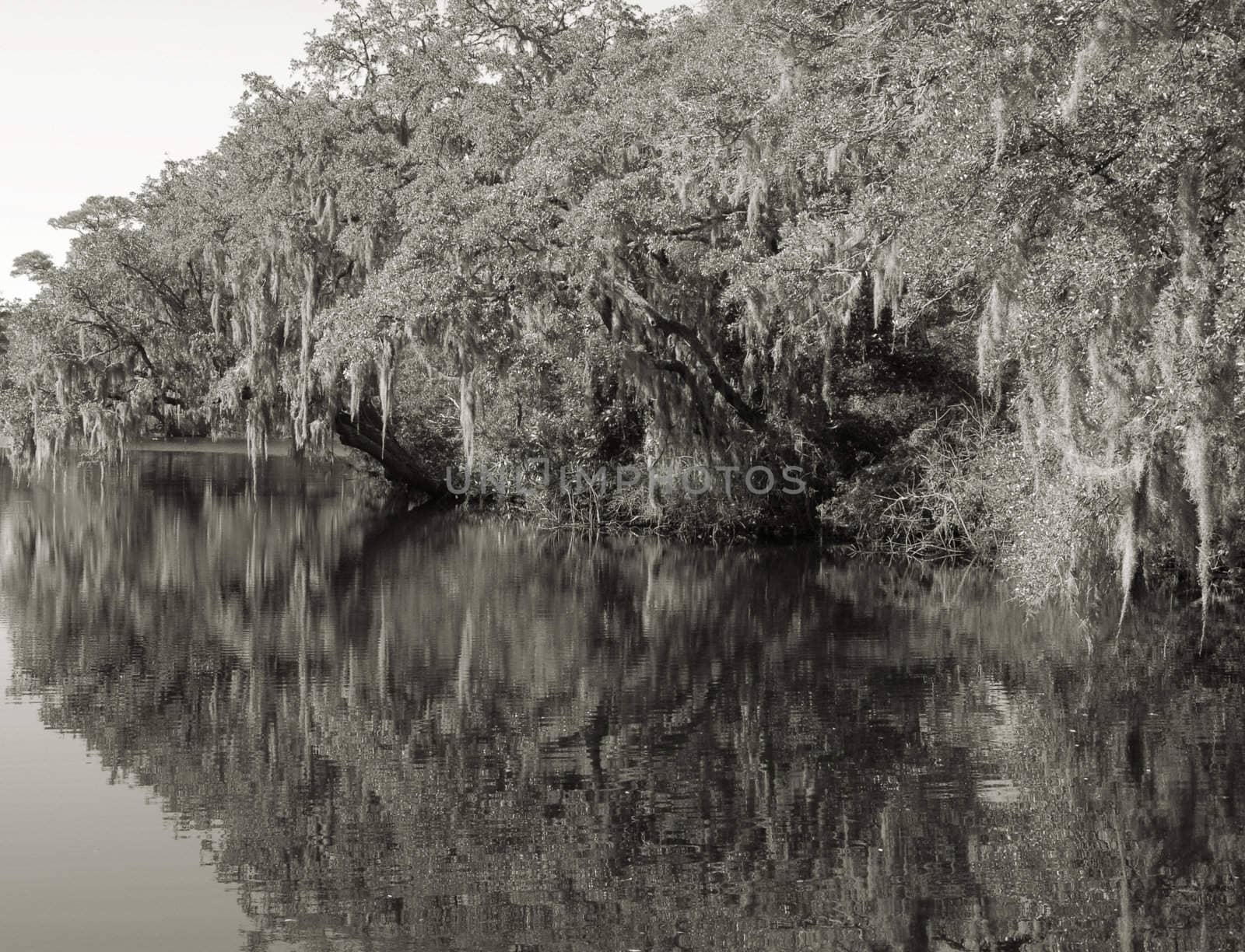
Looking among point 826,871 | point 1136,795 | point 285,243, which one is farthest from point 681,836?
point 285,243

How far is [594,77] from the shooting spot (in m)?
18.8

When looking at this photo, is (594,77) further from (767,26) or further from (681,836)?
(681,836)

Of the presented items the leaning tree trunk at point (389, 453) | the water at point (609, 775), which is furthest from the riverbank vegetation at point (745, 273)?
the water at point (609, 775)

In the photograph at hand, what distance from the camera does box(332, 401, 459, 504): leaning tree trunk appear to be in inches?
1055

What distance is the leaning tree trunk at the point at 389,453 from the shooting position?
26797 mm

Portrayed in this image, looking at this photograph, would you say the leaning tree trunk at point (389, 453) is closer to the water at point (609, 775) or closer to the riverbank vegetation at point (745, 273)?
the riverbank vegetation at point (745, 273)

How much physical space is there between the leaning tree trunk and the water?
1161 centimetres

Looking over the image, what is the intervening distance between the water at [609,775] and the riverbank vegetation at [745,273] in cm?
176

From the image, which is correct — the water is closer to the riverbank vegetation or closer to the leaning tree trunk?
the riverbank vegetation

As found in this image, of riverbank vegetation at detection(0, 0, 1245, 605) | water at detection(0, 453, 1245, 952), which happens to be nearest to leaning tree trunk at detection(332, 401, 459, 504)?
riverbank vegetation at detection(0, 0, 1245, 605)

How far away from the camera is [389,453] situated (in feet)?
95.0

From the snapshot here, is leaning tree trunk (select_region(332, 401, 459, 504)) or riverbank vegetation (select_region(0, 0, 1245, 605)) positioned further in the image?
leaning tree trunk (select_region(332, 401, 459, 504))

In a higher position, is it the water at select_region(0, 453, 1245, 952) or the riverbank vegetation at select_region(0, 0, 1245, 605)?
the riverbank vegetation at select_region(0, 0, 1245, 605)

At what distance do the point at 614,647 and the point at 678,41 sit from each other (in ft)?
32.9
